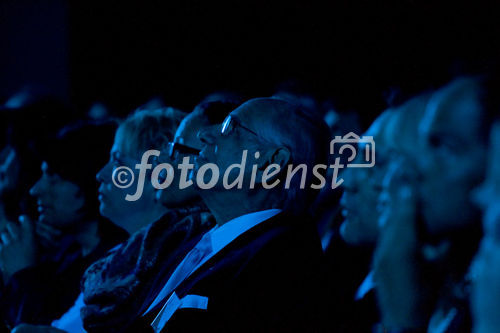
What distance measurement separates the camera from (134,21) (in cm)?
505

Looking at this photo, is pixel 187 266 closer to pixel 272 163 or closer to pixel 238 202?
pixel 238 202

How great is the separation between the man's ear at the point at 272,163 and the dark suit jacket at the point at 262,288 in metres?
0.17

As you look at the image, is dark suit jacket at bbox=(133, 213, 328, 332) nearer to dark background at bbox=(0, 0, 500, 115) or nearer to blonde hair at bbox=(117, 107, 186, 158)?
blonde hair at bbox=(117, 107, 186, 158)

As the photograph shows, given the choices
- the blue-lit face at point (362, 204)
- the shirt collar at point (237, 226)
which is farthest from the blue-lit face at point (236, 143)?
the blue-lit face at point (362, 204)

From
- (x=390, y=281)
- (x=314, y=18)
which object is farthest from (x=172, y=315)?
(x=314, y=18)

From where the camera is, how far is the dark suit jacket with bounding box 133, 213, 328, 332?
4.54ft

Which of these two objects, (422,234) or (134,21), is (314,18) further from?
(422,234)

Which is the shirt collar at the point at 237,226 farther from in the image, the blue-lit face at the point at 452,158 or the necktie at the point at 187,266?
the blue-lit face at the point at 452,158

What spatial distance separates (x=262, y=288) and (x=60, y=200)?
1290mm

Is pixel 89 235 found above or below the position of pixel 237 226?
below

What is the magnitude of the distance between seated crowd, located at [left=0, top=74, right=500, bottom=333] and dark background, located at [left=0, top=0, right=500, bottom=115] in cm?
90

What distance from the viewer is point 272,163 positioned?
161 centimetres

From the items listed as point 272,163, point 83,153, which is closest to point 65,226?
point 83,153

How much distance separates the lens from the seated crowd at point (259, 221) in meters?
0.82
